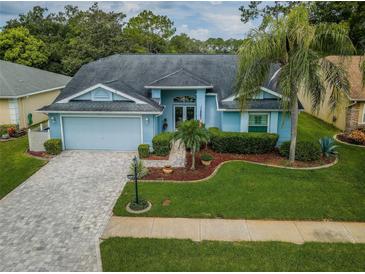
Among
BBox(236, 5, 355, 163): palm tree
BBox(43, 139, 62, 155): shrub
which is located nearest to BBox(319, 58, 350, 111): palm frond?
BBox(236, 5, 355, 163): palm tree

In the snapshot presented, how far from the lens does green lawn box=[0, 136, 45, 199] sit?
1323cm

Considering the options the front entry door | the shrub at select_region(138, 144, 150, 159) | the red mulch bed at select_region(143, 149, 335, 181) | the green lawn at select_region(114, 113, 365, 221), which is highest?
the front entry door

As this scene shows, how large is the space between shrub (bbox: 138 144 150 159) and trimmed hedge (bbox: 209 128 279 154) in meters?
3.62

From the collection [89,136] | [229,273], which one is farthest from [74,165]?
[229,273]

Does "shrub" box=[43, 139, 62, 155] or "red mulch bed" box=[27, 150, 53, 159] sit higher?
"shrub" box=[43, 139, 62, 155]

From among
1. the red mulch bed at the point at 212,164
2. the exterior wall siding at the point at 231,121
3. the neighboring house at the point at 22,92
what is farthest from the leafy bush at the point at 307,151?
the neighboring house at the point at 22,92

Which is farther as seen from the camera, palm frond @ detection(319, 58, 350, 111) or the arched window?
the arched window

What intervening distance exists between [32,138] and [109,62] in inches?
332

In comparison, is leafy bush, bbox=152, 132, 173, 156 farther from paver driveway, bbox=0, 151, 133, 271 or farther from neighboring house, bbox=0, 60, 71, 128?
neighboring house, bbox=0, 60, 71, 128

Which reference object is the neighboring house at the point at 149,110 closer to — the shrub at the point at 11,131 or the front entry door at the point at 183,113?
the front entry door at the point at 183,113

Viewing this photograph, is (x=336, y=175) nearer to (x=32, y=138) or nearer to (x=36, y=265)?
(x=36, y=265)

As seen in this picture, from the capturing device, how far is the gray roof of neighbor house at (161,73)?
61.2ft

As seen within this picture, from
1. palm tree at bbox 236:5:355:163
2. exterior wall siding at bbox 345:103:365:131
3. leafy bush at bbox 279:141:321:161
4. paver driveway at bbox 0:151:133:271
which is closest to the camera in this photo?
paver driveway at bbox 0:151:133:271

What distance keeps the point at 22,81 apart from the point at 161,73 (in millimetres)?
11265
